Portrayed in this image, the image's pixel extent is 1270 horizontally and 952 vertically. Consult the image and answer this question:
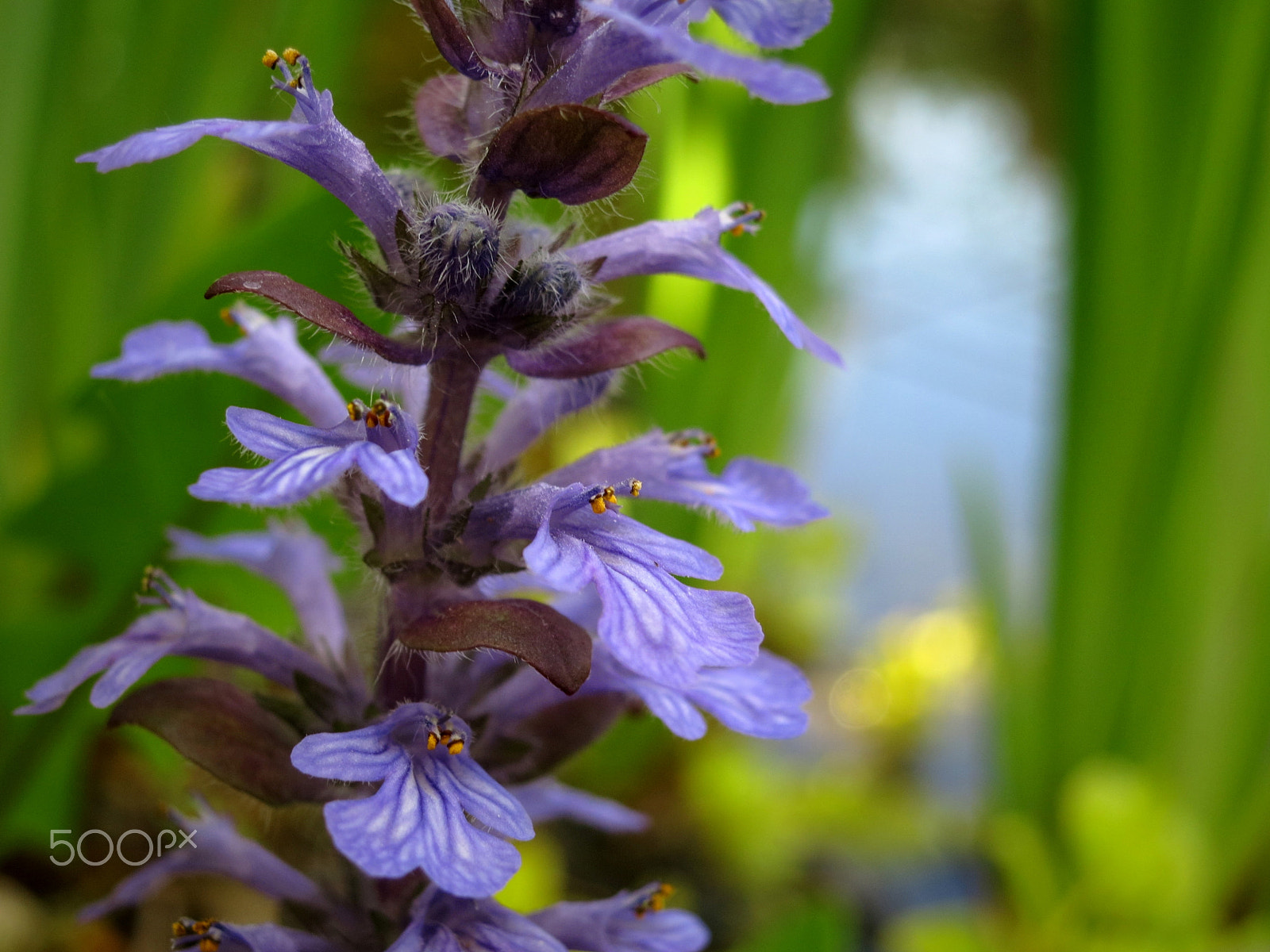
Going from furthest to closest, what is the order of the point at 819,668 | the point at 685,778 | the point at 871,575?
the point at 871,575
the point at 819,668
the point at 685,778

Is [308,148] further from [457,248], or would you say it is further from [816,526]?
[816,526]

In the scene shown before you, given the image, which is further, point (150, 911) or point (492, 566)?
point (150, 911)

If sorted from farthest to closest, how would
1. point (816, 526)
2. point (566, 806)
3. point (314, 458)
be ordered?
point (816, 526), point (566, 806), point (314, 458)

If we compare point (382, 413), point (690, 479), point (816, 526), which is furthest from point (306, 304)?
point (816, 526)

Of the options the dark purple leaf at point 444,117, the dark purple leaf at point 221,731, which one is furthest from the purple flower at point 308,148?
the dark purple leaf at point 221,731

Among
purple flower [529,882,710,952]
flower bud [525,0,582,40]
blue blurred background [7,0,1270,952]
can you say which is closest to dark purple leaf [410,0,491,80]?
flower bud [525,0,582,40]

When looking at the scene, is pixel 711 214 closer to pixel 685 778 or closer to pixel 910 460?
pixel 685 778

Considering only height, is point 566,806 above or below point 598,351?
below

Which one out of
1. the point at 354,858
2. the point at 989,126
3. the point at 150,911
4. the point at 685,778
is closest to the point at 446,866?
the point at 354,858
